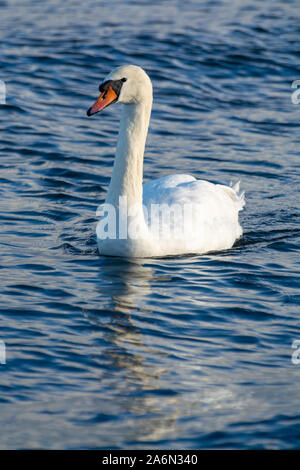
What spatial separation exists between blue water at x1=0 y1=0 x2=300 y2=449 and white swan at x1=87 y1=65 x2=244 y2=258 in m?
0.19

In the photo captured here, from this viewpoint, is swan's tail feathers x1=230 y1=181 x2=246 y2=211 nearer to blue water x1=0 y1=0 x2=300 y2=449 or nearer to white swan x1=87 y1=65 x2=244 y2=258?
blue water x1=0 y1=0 x2=300 y2=449

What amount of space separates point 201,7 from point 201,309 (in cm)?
1641

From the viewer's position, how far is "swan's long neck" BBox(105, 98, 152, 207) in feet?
29.8

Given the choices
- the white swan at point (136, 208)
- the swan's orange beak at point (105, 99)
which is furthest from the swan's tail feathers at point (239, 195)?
the swan's orange beak at point (105, 99)

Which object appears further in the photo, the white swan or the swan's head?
the white swan

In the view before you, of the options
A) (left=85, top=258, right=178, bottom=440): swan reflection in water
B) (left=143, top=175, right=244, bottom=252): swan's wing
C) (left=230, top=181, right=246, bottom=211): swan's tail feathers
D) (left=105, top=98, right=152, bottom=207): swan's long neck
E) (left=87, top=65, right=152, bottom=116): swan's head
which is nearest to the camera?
(left=85, top=258, right=178, bottom=440): swan reflection in water

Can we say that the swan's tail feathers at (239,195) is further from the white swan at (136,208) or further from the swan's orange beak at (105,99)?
the swan's orange beak at (105,99)

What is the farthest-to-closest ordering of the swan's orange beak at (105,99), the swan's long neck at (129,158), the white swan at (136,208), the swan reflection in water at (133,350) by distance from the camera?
the swan's long neck at (129,158) → the white swan at (136,208) → the swan's orange beak at (105,99) → the swan reflection in water at (133,350)

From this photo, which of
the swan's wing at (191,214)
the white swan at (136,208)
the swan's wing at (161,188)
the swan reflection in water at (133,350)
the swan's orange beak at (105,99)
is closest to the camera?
the swan reflection in water at (133,350)

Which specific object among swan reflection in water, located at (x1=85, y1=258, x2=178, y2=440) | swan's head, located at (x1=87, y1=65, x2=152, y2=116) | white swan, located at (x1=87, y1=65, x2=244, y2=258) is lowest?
swan reflection in water, located at (x1=85, y1=258, x2=178, y2=440)

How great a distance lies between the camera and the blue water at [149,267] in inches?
242

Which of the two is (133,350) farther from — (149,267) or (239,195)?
(239,195)

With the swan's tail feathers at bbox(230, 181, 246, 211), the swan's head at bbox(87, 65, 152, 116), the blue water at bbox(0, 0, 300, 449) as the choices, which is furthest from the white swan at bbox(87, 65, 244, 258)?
the swan's tail feathers at bbox(230, 181, 246, 211)

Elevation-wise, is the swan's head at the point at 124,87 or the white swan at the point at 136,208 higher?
the swan's head at the point at 124,87
